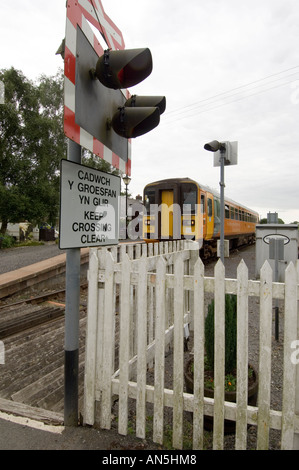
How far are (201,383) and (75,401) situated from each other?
942 millimetres

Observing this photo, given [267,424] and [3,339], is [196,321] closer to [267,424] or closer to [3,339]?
[267,424]

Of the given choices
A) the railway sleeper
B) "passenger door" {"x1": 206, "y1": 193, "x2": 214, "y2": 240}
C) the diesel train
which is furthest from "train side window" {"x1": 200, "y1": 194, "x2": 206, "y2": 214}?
the railway sleeper

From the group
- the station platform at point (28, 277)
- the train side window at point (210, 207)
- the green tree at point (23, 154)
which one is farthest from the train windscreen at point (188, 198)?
the green tree at point (23, 154)

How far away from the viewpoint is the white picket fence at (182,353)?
1.81 meters

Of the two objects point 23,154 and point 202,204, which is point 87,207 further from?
point 23,154

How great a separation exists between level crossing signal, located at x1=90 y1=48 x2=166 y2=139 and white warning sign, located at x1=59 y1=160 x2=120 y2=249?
1.39ft

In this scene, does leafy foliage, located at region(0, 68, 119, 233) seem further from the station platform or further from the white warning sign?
the white warning sign

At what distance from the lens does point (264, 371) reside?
1853mm

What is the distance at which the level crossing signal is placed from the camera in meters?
1.96

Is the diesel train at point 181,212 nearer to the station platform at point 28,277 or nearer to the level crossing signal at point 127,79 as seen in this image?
the station platform at point 28,277

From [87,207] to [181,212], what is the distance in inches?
342

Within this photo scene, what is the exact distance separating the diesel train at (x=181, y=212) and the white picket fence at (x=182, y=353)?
8.04 metres

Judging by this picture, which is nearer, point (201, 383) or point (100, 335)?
point (201, 383)

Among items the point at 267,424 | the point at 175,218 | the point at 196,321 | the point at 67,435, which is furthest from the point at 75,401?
the point at 175,218
